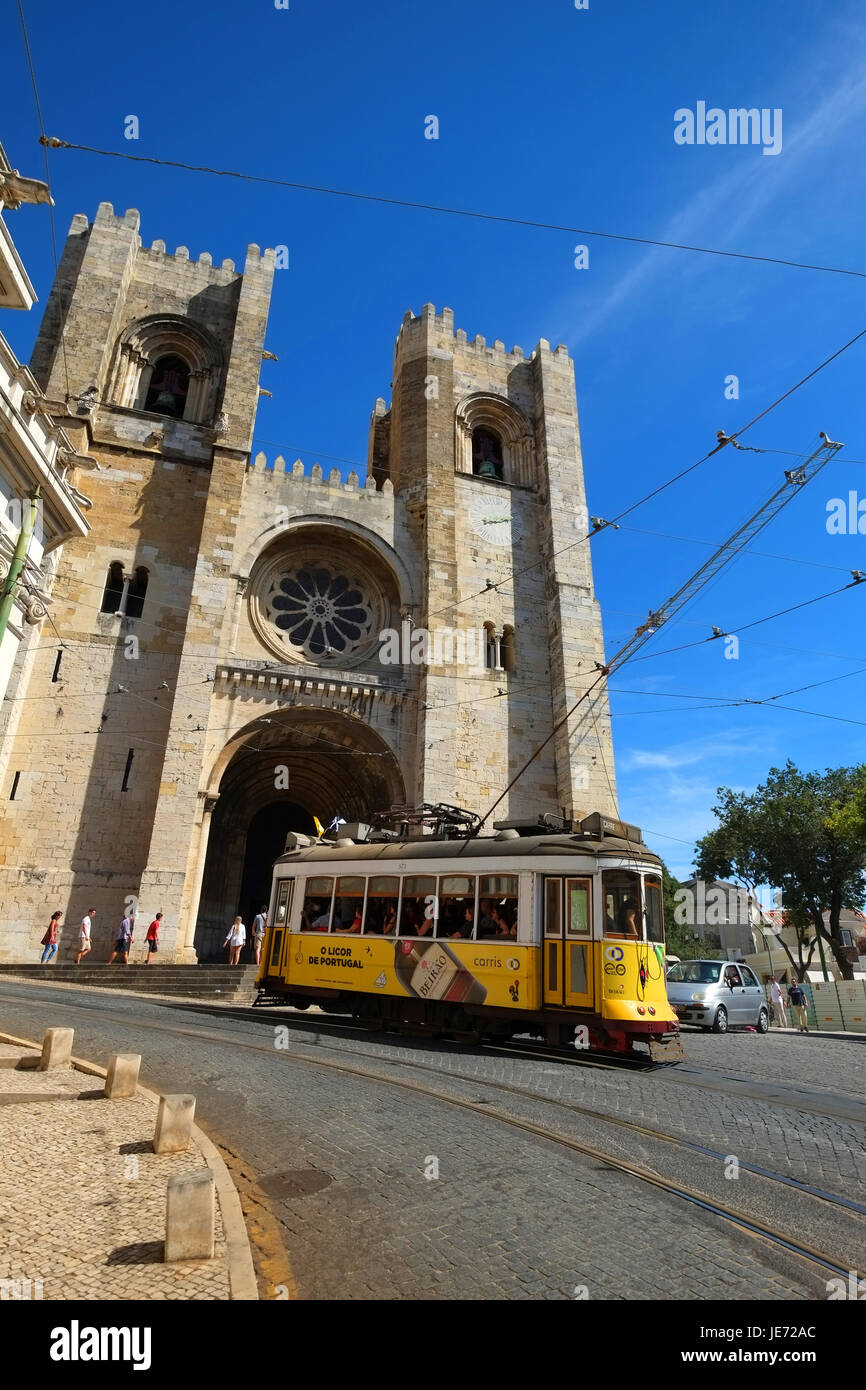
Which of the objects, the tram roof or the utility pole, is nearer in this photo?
the utility pole

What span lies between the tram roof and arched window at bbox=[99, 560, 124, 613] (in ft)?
38.5

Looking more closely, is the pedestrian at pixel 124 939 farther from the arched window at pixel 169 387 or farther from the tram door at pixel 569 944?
the arched window at pixel 169 387

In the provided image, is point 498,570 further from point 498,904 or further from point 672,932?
point 672,932

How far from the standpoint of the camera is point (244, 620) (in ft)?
70.5

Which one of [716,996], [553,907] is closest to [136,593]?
[553,907]

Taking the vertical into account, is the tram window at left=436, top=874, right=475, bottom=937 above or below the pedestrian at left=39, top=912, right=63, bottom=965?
above

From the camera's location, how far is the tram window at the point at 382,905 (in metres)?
11.0

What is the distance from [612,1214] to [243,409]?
75.3 ft

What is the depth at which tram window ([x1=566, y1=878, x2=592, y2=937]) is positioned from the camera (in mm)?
9164

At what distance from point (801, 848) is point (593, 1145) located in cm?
3210

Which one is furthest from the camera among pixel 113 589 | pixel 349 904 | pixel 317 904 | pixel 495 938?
pixel 113 589

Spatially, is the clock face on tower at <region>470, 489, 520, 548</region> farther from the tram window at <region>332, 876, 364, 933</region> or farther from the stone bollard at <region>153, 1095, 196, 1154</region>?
the stone bollard at <region>153, 1095, 196, 1154</region>

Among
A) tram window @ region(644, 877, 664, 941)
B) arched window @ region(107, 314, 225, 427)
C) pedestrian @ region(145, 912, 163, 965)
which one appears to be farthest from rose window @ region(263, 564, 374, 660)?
tram window @ region(644, 877, 664, 941)

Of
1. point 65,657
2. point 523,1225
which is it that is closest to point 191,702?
point 65,657
